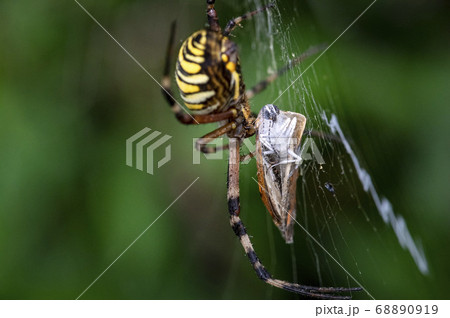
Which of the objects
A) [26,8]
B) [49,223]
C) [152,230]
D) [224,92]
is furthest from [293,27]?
[49,223]

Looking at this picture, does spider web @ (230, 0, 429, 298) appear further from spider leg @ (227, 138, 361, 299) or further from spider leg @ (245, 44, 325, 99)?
spider leg @ (245, 44, 325, 99)

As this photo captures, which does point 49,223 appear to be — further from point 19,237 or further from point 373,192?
point 373,192

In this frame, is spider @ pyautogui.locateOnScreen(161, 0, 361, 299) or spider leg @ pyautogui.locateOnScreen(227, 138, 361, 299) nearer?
spider @ pyautogui.locateOnScreen(161, 0, 361, 299)

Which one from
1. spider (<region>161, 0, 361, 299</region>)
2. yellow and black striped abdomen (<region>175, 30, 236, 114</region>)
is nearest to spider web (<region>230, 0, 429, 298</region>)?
spider (<region>161, 0, 361, 299</region>)

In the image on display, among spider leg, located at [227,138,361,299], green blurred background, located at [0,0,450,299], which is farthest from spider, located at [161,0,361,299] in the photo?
green blurred background, located at [0,0,450,299]

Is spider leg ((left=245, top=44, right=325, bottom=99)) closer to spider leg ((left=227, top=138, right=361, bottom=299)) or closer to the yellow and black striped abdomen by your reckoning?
the yellow and black striped abdomen

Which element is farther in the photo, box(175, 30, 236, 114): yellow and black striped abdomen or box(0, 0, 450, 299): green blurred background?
box(0, 0, 450, 299): green blurred background

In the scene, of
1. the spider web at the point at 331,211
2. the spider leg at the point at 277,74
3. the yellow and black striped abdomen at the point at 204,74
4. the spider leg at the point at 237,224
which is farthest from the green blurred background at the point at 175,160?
the yellow and black striped abdomen at the point at 204,74

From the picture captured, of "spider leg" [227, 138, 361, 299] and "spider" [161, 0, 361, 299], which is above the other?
"spider" [161, 0, 361, 299]
